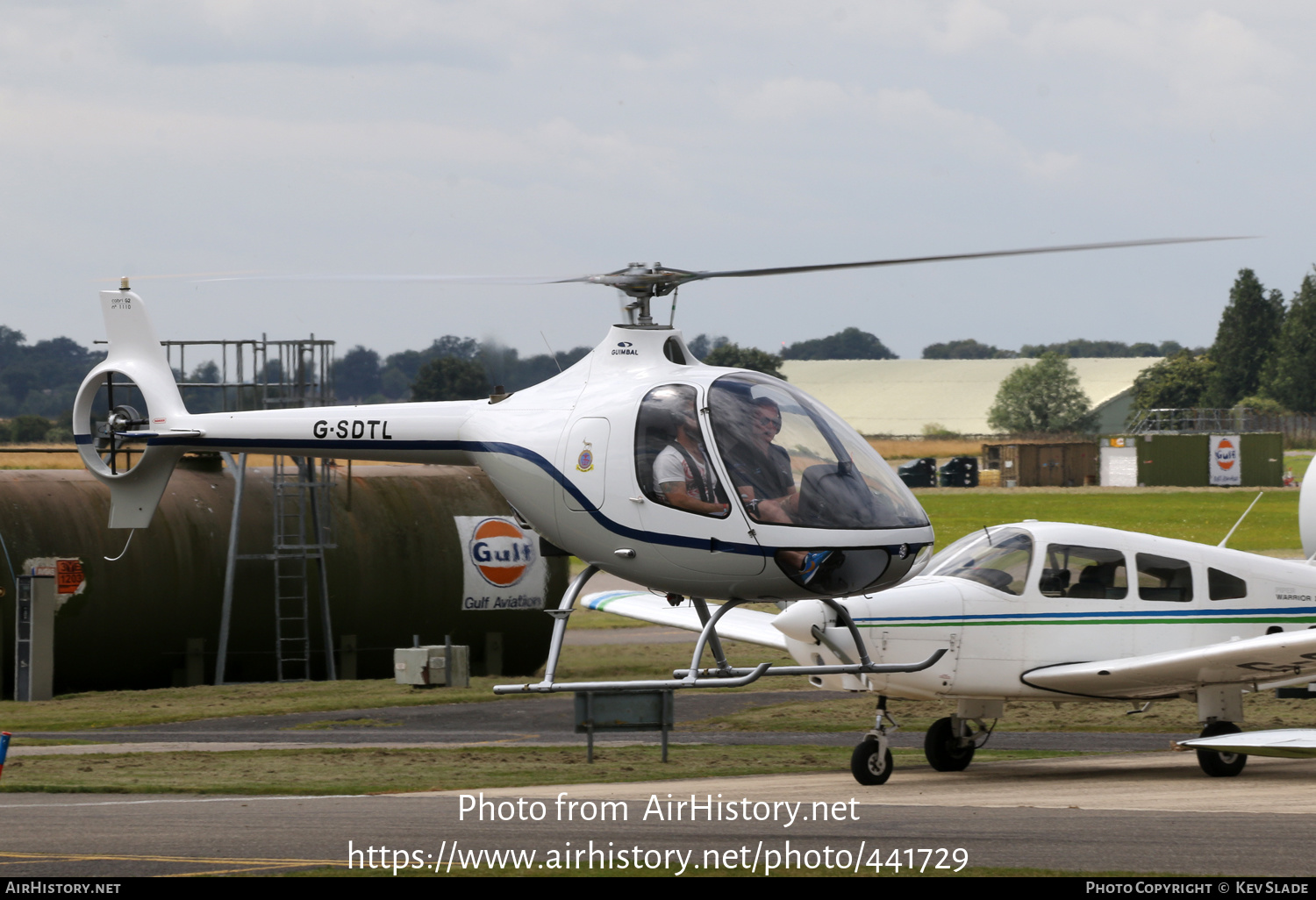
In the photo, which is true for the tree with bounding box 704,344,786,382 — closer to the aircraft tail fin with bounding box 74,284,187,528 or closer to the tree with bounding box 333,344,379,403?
the tree with bounding box 333,344,379,403

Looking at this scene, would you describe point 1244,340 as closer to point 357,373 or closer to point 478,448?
point 357,373

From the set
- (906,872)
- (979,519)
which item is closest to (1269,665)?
(906,872)

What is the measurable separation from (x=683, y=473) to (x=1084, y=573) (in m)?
6.21

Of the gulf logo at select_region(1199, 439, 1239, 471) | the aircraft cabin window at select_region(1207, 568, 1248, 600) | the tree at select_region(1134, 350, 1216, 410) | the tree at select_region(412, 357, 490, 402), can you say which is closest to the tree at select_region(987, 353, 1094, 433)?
the tree at select_region(1134, 350, 1216, 410)

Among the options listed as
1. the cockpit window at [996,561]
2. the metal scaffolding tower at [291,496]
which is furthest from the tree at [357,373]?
the cockpit window at [996,561]

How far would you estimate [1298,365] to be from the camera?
13288 centimetres

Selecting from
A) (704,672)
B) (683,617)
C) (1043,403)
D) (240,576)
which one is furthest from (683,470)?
(1043,403)

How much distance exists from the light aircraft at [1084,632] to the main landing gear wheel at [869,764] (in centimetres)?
1

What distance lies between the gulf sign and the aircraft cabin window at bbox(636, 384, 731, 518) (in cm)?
6880

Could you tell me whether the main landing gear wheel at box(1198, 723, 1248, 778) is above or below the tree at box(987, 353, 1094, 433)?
below

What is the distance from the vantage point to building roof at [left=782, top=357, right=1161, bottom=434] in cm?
15900

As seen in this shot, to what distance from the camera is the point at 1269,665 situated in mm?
15781

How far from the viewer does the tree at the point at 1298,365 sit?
5212 inches
